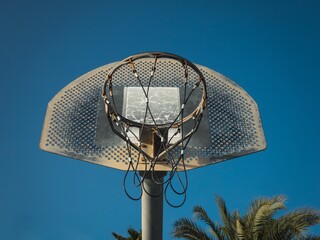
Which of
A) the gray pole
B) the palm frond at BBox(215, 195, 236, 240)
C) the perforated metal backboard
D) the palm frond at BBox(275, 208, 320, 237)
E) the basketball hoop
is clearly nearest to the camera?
the basketball hoop

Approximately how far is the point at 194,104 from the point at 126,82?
134 centimetres

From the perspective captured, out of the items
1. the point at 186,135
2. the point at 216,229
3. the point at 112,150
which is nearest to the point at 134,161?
the point at 112,150

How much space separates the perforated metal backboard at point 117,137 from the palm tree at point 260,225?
2.27m

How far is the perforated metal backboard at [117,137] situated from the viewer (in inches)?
221

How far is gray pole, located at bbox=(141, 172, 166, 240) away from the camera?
587cm

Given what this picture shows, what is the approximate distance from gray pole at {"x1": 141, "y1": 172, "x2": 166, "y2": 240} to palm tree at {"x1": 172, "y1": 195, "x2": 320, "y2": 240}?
218cm

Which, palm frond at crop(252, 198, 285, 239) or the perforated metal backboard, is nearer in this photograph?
the perforated metal backboard

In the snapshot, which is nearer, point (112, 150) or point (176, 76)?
point (112, 150)

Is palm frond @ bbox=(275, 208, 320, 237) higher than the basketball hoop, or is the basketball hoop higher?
the basketball hoop

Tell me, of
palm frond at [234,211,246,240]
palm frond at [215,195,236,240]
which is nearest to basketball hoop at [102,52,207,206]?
palm frond at [234,211,246,240]

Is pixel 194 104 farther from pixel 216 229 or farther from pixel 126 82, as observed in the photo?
pixel 216 229

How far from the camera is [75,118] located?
6.20m

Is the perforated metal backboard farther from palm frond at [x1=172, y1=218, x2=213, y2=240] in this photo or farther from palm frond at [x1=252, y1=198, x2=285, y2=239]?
palm frond at [x1=172, y1=218, x2=213, y2=240]

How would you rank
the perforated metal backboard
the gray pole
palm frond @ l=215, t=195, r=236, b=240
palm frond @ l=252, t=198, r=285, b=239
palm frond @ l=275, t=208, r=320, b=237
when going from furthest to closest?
palm frond @ l=215, t=195, r=236, b=240, palm frond @ l=252, t=198, r=285, b=239, palm frond @ l=275, t=208, r=320, b=237, the gray pole, the perforated metal backboard
